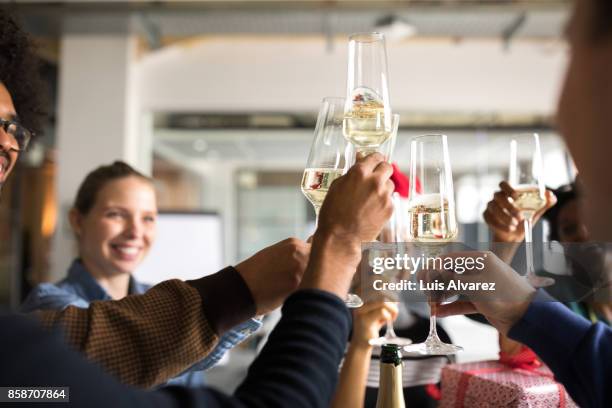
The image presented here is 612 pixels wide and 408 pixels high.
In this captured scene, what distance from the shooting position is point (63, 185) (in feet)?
15.1

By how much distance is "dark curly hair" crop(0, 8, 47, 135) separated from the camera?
117 centimetres

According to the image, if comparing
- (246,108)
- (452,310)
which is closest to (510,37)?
(246,108)

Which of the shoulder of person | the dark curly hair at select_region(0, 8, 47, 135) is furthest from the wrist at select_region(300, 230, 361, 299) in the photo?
the shoulder of person

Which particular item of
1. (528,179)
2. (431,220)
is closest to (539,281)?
(431,220)

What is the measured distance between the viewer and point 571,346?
2.51 feet

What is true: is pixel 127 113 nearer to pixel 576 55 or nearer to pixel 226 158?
pixel 226 158

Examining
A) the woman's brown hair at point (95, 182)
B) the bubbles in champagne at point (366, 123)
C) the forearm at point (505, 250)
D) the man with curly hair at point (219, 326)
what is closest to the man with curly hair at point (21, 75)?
the man with curly hair at point (219, 326)

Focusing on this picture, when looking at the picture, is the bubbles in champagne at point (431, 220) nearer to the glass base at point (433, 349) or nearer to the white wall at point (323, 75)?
the glass base at point (433, 349)

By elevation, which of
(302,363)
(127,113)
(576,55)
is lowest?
(302,363)

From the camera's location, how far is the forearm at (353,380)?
3.35 ft

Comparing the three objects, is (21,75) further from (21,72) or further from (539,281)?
(539,281)

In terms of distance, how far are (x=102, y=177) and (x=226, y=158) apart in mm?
5563

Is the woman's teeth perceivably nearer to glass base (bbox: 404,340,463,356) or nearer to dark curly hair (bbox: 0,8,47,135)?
dark curly hair (bbox: 0,8,47,135)

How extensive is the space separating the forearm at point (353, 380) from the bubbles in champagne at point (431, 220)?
35cm
